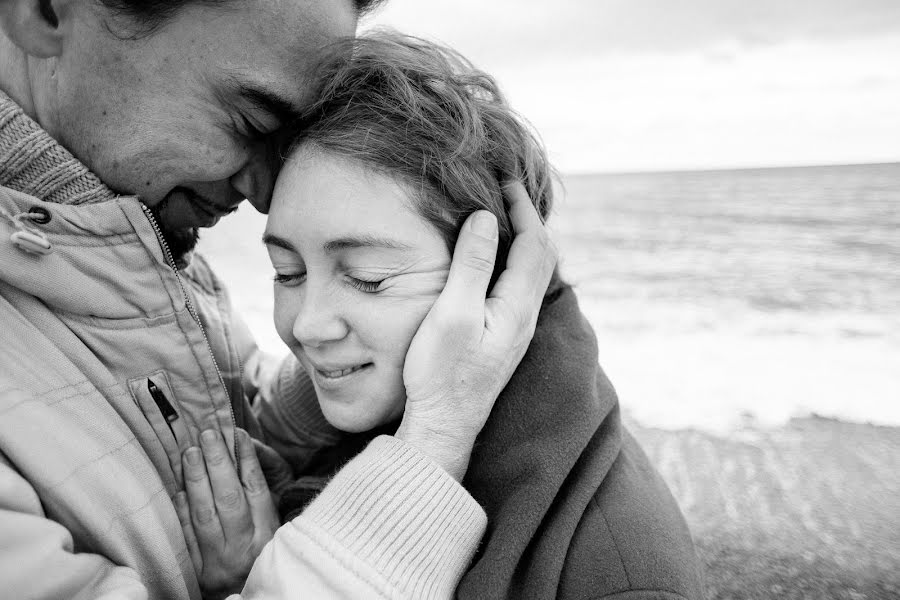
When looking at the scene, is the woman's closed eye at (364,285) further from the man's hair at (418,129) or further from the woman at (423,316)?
the man's hair at (418,129)

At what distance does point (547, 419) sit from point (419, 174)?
806 millimetres

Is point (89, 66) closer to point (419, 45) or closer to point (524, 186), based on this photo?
point (419, 45)

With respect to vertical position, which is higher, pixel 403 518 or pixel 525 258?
pixel 525 258

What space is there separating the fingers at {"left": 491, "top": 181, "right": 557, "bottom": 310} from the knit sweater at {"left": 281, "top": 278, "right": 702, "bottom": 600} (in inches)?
5.9

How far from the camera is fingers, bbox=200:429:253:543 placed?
6.14 feet

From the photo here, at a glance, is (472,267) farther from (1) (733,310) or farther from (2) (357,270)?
(1) (733,310)

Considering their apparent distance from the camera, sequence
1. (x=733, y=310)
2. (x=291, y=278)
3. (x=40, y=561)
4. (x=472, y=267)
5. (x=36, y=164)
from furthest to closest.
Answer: (x=733, y=310) → (x=291, y=278) → (x=472, y=267) → (x=36, y=164) → (x=40, y=561)

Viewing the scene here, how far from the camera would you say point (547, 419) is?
1.81 metres

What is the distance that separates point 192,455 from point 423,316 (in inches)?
30.6

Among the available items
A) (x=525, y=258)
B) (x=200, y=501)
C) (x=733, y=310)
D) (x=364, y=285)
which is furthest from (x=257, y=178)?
(x=733, y=310)

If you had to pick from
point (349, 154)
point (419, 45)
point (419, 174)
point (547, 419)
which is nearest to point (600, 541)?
point (547, 419)

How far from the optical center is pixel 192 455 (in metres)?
1.84

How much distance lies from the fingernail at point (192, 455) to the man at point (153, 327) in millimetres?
24

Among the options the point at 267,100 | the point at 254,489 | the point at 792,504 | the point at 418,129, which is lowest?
the point at 792,504
